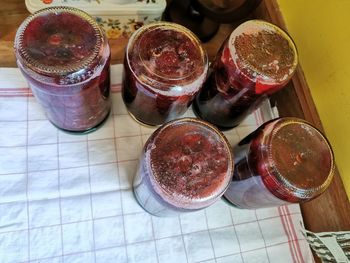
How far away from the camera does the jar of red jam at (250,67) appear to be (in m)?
0.43

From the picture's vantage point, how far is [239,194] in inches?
18.4

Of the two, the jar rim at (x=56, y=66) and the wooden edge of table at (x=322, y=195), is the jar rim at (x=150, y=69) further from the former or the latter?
the wooden edge of table at (x=322, y=195)

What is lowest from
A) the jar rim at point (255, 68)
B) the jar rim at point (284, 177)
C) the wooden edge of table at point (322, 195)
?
the wooden edge of table at point (322, 195)

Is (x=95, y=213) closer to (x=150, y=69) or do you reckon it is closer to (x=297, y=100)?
(x=150, y=69)

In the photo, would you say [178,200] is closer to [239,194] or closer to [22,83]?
[239,194]

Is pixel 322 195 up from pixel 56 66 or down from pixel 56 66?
down

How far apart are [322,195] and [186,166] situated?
22cm

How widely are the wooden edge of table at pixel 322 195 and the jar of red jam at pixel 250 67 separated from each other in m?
0.08

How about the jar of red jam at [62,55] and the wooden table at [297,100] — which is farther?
the wooden table at [297,100]

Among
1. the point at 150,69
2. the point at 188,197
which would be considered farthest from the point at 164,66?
the point at 188,197

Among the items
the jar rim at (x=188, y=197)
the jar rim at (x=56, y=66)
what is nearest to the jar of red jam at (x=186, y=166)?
the jar rim at (x=188, y=197)

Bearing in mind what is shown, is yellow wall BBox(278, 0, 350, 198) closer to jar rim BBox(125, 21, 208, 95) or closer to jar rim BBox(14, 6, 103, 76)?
jar rim BBox(125, 21, 208, 95)

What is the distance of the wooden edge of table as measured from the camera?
1.58 feet

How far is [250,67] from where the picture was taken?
43 centimetres
